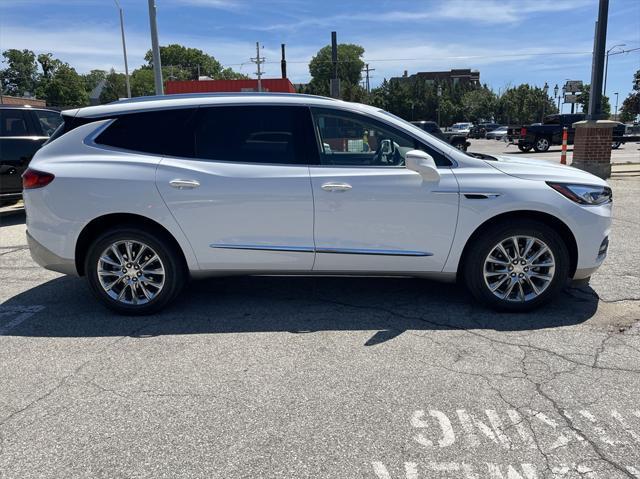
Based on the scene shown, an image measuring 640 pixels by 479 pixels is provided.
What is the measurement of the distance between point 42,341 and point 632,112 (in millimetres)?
92115

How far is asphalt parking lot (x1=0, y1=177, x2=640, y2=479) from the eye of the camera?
2.52m

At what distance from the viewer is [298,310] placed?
178 inches

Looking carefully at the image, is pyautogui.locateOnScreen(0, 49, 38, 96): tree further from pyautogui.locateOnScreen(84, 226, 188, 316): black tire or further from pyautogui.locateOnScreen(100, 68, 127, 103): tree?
pyautogui.locateOnScreen(84, 226, 188, 316): black tire

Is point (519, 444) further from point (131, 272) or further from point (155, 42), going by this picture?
point (155, 42)

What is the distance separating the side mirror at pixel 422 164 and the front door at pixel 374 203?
0.08 meters

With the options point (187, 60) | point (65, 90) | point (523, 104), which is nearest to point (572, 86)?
point (523, 104)

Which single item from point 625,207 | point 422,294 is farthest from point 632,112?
point 422,294

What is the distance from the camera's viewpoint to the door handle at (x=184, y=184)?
13.6 feet

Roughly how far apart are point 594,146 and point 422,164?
34.0 feet

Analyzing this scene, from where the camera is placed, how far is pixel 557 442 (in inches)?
103

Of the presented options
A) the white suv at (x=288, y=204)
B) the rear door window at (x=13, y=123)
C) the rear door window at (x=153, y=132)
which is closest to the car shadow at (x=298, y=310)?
the white suv at (x=288, y=204)

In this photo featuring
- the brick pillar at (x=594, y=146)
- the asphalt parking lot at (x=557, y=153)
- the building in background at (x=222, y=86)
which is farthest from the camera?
the building in background at (x=222, y=86)

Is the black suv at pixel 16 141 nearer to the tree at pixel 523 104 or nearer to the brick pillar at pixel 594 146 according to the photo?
the brick pillar at pixel 594 146

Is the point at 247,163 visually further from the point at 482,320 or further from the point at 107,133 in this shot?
the point at 482,320
